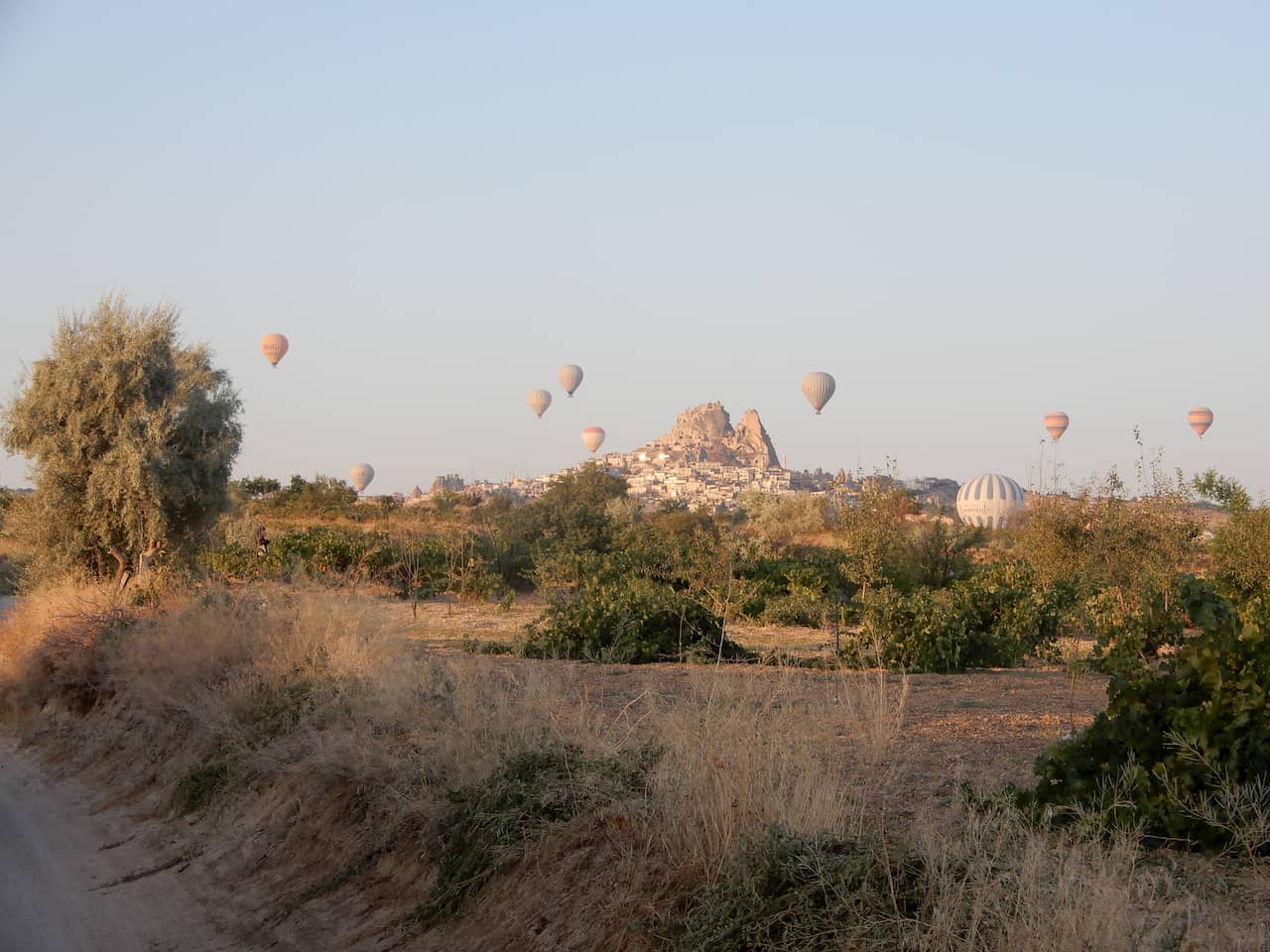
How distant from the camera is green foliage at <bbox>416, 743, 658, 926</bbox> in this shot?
6.68m

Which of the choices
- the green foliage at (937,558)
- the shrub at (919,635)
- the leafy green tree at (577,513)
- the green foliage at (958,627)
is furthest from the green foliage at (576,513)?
the shrub at (919,635)

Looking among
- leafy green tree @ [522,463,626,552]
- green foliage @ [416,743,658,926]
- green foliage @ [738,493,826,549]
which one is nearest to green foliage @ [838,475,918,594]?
leafy green tree @ [522,463,626,552]

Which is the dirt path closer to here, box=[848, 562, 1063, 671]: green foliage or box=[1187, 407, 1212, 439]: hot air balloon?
box=[848, 562, 1063, 671]: green foliage

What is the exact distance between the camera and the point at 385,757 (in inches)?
333

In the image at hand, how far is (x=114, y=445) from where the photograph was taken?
1947 cm

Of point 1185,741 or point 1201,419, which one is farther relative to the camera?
point 1201,419

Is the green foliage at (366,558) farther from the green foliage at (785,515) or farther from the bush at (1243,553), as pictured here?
the green foliage at (785,515)

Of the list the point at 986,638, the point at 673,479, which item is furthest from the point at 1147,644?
the point at 673,479

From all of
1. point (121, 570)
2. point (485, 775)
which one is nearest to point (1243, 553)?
point (485, 775)

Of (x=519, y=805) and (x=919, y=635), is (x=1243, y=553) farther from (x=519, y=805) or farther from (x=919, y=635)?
(x=519, y=805)

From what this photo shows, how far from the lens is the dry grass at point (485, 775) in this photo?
4.60m

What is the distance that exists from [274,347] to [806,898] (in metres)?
57.5

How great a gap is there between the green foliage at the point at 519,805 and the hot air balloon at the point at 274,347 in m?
54.5

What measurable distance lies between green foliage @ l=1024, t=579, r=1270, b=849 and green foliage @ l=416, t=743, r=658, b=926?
7.29 ft
